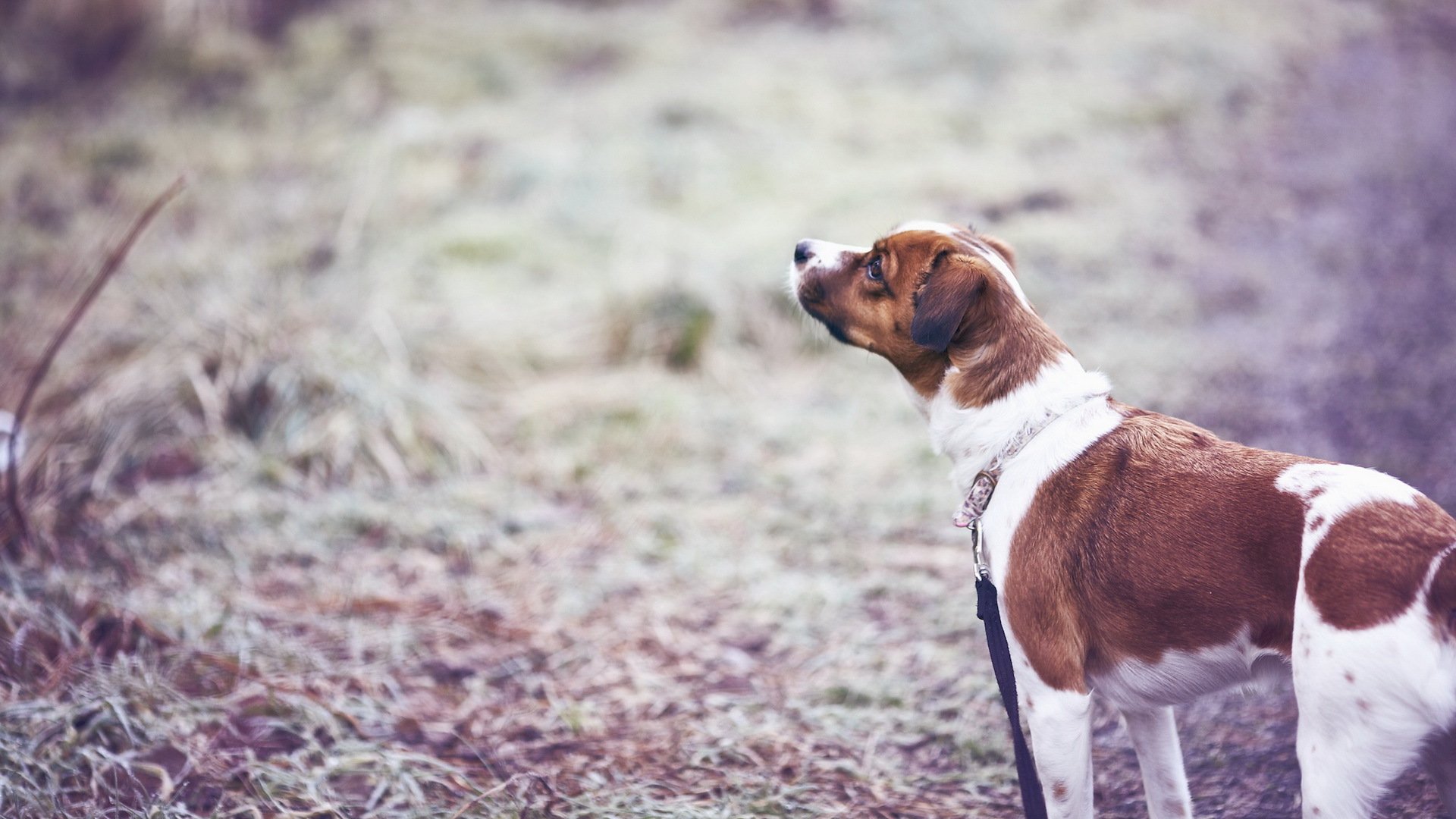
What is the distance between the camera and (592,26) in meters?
12.6

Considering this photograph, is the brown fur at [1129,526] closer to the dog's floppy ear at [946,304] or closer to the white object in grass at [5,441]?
the dog's floppy ear at [946,304]

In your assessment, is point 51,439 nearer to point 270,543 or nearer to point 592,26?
point 270,543

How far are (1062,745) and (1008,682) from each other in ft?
0.64

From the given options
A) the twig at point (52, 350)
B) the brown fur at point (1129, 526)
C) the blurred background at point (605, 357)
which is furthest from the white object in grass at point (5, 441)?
the brown fur at point (1129, 526)

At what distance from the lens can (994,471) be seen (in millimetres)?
2301

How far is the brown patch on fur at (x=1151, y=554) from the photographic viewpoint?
189cm

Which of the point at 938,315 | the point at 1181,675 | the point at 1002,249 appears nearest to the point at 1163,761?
the point at 1181,675

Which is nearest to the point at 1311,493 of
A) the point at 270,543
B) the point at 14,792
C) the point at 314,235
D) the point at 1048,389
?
the point at 1048,389

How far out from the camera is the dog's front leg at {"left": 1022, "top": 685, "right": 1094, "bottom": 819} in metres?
2.09

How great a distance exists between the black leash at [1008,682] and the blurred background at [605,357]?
1.81 feet

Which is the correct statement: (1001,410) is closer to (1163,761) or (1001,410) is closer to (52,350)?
(1163,761)

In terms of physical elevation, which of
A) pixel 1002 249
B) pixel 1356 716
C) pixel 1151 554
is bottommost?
pixel 1356 716

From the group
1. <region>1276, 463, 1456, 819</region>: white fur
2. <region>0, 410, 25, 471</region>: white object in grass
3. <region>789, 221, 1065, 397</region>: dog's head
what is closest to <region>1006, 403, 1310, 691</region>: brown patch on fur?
<region>1276, 463, 1456, 819</region>: white fur

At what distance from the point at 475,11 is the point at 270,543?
10424mm
